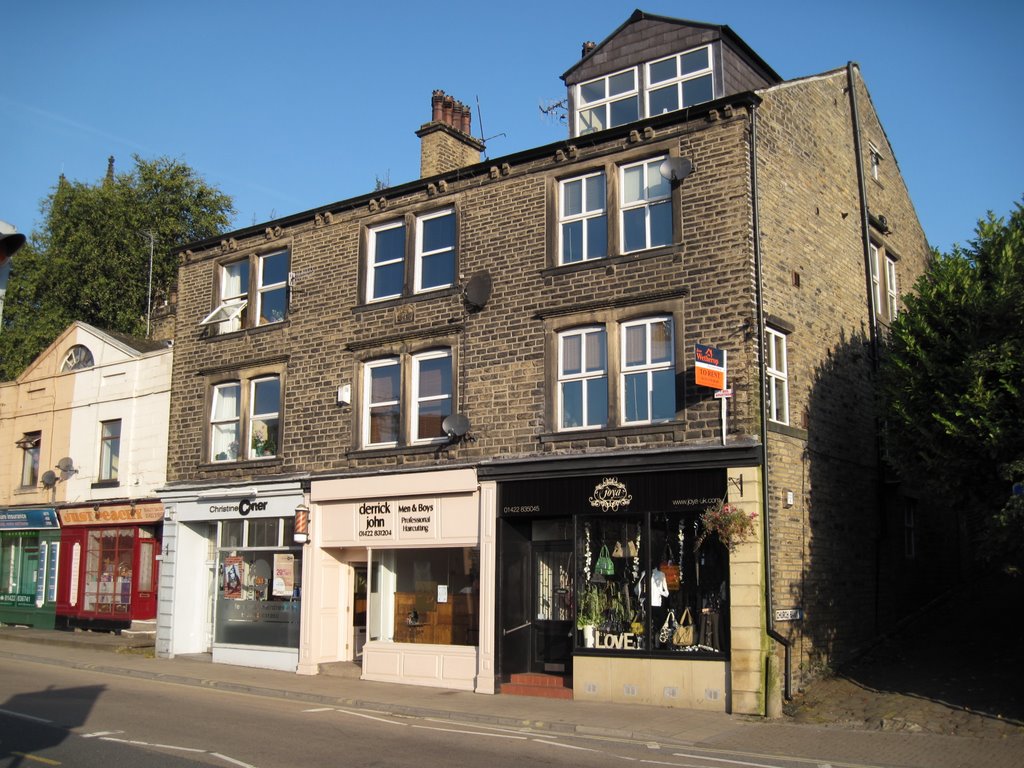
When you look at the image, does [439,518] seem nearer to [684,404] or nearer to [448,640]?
[448,640]

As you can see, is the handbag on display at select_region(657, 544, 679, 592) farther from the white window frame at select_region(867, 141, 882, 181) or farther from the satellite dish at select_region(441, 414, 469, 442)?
the white window frame at select_region(867, 141, 882, 181)

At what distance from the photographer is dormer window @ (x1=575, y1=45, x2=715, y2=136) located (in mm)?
18562

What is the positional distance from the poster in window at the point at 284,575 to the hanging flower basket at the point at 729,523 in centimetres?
983

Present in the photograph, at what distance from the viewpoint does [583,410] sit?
56.8ft

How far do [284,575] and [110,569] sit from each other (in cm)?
810

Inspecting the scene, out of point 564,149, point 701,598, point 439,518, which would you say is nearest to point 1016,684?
point 701,598

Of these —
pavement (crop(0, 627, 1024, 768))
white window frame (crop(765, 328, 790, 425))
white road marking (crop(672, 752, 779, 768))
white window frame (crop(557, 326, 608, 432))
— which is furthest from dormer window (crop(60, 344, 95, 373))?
white road marking (crop(672, 752, 779, 768))

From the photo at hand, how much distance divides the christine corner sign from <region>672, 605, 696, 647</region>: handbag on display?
3.54m

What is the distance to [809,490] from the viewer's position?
16797 mm

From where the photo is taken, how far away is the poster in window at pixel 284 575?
21219 millimetres

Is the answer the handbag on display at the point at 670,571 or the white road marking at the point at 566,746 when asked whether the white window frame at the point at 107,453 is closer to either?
the handbag on display at the point at 670,571

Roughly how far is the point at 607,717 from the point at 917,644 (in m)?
6.96

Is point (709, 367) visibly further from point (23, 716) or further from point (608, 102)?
point (23, 716)

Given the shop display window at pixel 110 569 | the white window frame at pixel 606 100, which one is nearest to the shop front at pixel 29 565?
the shop display window at pixel 110 569
